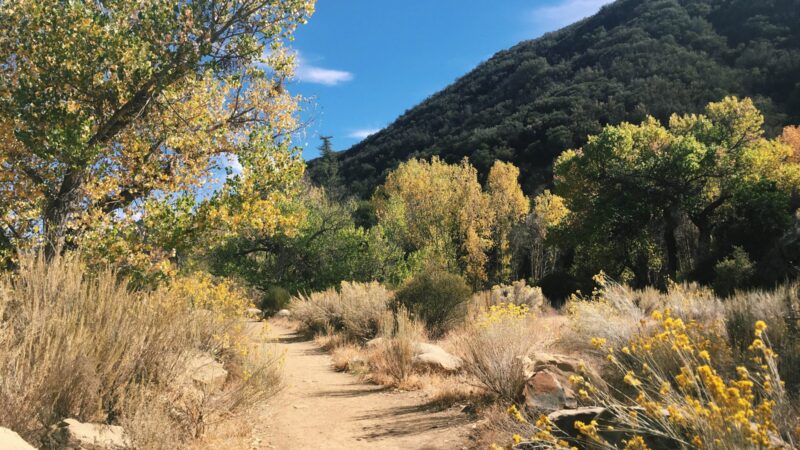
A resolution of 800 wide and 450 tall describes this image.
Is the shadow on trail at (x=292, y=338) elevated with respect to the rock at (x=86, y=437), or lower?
lower

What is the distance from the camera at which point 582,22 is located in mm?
103062

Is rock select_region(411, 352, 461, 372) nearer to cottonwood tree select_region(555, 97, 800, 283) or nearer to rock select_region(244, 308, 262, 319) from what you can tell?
rock select_region(244, 308, 262, 319)

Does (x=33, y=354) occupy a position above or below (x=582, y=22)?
below

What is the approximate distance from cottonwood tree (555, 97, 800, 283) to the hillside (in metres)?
22.9

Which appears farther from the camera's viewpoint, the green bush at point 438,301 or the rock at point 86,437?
the green bush at point 438,301

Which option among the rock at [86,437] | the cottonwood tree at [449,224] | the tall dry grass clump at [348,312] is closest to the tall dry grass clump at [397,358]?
the tall dry grass clump at [348,312]

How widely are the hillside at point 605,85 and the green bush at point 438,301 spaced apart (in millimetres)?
42359

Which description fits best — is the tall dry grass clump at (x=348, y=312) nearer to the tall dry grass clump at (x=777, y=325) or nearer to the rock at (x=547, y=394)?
the rock at (x=547, y=394)

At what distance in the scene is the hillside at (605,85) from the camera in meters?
51.9

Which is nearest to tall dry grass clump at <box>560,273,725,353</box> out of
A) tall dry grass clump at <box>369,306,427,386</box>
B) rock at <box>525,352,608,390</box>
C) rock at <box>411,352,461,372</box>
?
rock at <box>525,352,608,390</box>

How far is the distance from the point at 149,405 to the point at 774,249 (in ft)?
67.0

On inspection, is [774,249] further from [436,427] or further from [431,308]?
[436,427]

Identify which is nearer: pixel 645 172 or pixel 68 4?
pixel 68 4

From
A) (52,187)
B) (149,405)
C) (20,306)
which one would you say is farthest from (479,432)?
(52,187)
